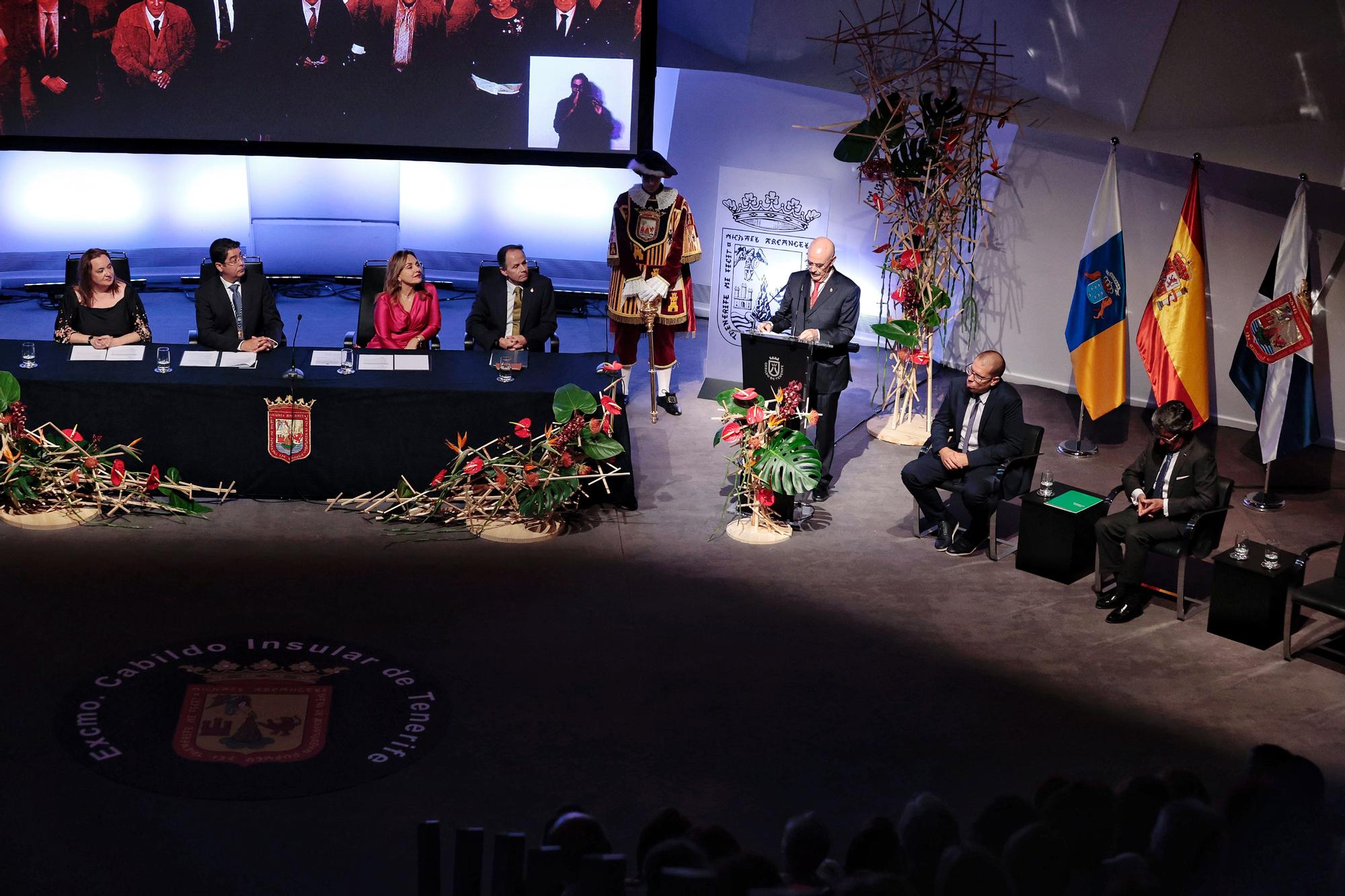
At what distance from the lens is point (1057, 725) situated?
5.34 metres

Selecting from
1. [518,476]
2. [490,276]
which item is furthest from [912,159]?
[518,476]

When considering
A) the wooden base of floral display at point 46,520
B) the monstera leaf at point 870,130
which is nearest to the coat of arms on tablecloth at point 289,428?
the wooden base of floral display at point 46,520

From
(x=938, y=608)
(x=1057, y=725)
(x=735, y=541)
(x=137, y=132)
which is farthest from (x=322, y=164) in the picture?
(x=1057, y=725)

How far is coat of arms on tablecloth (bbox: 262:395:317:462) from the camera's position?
275 inches

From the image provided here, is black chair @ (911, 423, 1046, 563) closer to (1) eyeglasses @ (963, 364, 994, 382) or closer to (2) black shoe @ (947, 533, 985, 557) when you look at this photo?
(2) black shoe @ (947, 533, 985, 557)

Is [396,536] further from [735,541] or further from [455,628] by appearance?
[735,541]

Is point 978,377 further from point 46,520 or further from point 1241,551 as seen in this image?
point 46,520

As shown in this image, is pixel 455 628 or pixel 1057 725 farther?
pixel 455 628

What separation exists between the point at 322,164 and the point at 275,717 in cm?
763

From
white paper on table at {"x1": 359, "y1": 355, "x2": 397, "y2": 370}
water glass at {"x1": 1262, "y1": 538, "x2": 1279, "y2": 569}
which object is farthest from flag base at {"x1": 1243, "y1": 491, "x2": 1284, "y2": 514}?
white paper on table at {"x1": 359, "y1": 355, "x2": 397, "y2": 370}

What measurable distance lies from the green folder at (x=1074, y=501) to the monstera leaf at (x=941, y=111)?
8.23 ft

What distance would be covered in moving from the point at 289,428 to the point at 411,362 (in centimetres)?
75

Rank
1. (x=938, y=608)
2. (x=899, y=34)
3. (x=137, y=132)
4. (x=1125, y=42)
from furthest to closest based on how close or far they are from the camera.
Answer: (x=137, y=132), (x=899, y=34), (x=1125, y=42), (x=938, y=608)

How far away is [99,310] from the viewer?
765cm
